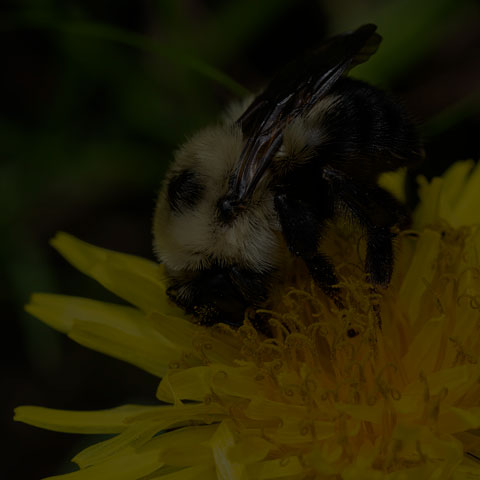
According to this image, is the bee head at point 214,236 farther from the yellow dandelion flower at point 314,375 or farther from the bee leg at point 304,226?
the yellow dandelion flower at point 314,375

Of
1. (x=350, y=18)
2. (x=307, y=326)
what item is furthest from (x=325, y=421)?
(x=350, y=18)

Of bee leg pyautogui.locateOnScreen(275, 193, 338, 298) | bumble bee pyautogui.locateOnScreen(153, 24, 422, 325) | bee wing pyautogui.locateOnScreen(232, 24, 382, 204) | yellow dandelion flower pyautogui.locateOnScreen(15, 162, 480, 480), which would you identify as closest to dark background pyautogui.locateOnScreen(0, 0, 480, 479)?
yellow dandelion flower pyautogui.locateOnScreen(15, 162, 480, 480)

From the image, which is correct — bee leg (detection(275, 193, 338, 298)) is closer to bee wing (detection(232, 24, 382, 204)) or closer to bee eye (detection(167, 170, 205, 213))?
bee wing (detection(232, 24, 382, 204))

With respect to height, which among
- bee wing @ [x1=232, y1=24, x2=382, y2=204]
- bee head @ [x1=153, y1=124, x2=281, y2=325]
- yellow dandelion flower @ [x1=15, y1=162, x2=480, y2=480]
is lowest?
yellow dandelion flower @ [x1=15, y1=162, x2=480, y2=480]

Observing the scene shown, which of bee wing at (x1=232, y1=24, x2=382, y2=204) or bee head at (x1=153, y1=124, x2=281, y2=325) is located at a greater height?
bee wing at (x1=232, y1=24, x2=382, y2=204)

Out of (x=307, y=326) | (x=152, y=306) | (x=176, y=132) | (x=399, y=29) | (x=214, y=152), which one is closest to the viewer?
(x=214, y=152)

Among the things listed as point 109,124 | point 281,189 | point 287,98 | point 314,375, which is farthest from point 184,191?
point 109,124

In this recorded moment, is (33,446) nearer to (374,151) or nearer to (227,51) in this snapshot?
(227,51)

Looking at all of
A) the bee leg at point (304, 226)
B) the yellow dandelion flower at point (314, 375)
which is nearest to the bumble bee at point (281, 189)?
the bee leg at point (304, 226)
